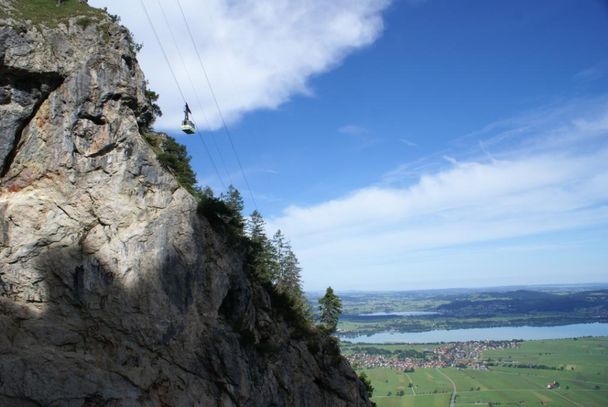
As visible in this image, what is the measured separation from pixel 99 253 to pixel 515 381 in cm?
14972

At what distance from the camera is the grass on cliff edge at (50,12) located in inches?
1000

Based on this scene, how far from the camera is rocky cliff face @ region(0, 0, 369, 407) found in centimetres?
1992

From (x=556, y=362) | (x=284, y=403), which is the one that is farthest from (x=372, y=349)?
(x=284, y=403)

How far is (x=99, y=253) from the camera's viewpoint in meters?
22.9

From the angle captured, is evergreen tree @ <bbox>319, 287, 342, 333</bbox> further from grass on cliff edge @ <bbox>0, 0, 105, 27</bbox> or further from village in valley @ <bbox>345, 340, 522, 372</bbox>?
village in valley @ <bbox>345, 340, 522, 372</bbox>

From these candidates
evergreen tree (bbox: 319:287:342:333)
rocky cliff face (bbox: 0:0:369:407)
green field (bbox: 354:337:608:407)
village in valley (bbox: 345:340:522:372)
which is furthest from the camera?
village in valley (bbox: 345:340:522:372)

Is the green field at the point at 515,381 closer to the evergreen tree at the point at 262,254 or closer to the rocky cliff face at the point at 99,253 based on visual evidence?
the evergreen tree at the point at 262,254

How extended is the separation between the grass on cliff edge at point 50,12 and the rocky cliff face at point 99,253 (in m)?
0.54

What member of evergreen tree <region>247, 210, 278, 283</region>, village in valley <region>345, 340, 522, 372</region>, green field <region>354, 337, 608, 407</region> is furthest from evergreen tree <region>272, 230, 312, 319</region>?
village in valley <region>345, 340, 522, 372</region>

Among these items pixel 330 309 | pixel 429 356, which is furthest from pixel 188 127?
pixel 429 356

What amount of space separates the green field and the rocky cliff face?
→ 96.9 meters

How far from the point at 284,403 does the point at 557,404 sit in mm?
106501

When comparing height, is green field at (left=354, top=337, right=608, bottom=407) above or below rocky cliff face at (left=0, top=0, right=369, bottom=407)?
below

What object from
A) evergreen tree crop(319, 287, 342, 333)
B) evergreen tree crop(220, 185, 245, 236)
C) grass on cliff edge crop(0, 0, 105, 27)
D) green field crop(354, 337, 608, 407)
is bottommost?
green field crop(354, 337, 608, 407)
